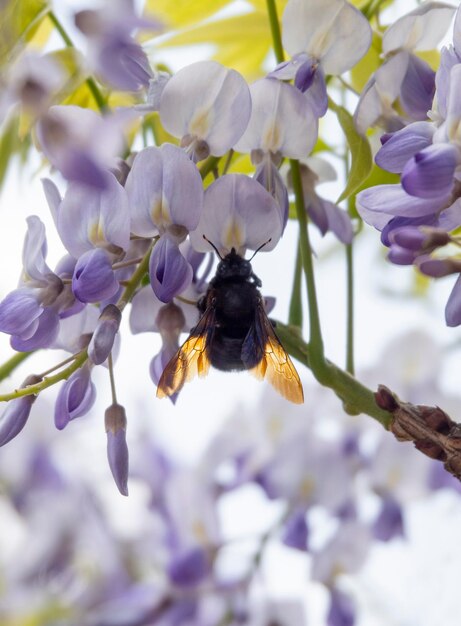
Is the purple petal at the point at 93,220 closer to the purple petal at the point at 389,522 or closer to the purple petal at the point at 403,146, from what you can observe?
the purple petal at the point at 403,146

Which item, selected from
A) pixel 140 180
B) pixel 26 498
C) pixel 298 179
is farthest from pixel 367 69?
pixel 26 498

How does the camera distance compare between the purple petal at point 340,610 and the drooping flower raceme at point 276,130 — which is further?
the purple petal at point 340,610

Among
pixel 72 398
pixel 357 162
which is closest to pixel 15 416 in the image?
pixel 72 398

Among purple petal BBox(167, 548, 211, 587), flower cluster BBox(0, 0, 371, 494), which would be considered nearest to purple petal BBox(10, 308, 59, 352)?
flower cluster BBox(0, 0, 371, 494)

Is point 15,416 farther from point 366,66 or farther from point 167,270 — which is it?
point 366,66

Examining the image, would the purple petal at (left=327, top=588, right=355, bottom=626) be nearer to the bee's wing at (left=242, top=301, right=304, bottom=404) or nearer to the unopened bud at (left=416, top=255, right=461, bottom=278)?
the bee's wing at (left=242, top=301, right=304, bottom=404)

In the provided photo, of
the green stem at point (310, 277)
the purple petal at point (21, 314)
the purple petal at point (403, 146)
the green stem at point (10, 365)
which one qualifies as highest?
the purple petal at point (403, 146)

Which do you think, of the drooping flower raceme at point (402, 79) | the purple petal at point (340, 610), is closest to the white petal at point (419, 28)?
the drooping flower raceme at point (402, 79)
